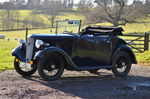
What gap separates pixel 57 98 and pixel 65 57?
2.11 meters

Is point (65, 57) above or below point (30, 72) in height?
above

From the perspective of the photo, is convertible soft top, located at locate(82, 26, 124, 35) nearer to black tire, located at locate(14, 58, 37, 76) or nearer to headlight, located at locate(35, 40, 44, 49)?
headlight, located at locate(35, 40, 44, 49)

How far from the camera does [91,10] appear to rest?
48.5 meters

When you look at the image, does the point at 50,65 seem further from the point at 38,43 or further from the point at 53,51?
the point at 38,43

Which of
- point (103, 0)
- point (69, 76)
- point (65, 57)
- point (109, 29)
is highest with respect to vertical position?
point (103, 0)

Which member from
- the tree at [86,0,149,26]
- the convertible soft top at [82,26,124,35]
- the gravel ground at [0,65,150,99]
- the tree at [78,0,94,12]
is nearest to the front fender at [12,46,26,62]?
the gravel ground at [0,65,150,99]

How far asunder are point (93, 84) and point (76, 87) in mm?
690

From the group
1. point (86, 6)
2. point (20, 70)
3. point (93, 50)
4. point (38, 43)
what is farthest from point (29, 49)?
point (86, 6)

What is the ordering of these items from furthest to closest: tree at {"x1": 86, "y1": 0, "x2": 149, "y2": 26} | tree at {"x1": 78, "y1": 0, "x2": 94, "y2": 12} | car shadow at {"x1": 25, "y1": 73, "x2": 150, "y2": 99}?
tree at {"x1": 78, "y1": 0, "x2": 94, "y2": 12}
tree at {"x1": 86, "y1": 0, "x2": 149, "y2": 26}
car shadow at {"x1": 25, "y1": 73, "x2": 150, "y2": 99}

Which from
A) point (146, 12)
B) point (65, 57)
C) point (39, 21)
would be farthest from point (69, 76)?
point (39, 21)

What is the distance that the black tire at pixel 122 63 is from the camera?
9.43 m

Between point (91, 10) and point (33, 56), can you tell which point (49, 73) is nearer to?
point (33, 56)

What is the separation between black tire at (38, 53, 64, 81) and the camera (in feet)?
25.8

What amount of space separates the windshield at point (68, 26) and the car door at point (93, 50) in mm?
452
